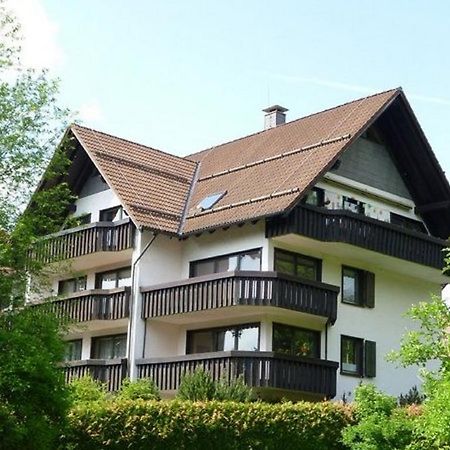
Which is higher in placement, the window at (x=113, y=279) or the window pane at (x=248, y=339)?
the window at (x=113, y=279)

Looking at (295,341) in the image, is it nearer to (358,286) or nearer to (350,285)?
(350,285)

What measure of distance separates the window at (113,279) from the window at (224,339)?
2846mm

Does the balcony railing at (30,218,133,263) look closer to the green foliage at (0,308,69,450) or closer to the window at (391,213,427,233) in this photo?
the window at (391,213,427,233)

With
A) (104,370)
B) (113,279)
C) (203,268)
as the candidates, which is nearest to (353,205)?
(203,268)

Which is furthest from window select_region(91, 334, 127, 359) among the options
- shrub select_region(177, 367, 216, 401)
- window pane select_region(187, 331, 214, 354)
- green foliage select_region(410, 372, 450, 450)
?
green foliage select_region(410, 372, 450, 450)

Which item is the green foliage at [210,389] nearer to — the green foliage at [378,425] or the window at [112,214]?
the green foliage at [378,425]

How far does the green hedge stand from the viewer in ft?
65.5

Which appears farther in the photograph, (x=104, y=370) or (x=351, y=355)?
(x=351, y=355)

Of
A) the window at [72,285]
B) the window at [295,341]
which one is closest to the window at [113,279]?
the window at [72,285]

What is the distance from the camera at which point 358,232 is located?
29625 millimetres

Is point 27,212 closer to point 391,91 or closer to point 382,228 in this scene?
point 382,228

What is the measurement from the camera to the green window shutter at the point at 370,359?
A: 3069 centimetres

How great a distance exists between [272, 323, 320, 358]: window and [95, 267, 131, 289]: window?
17.8ft

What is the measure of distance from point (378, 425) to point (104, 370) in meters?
12.2
